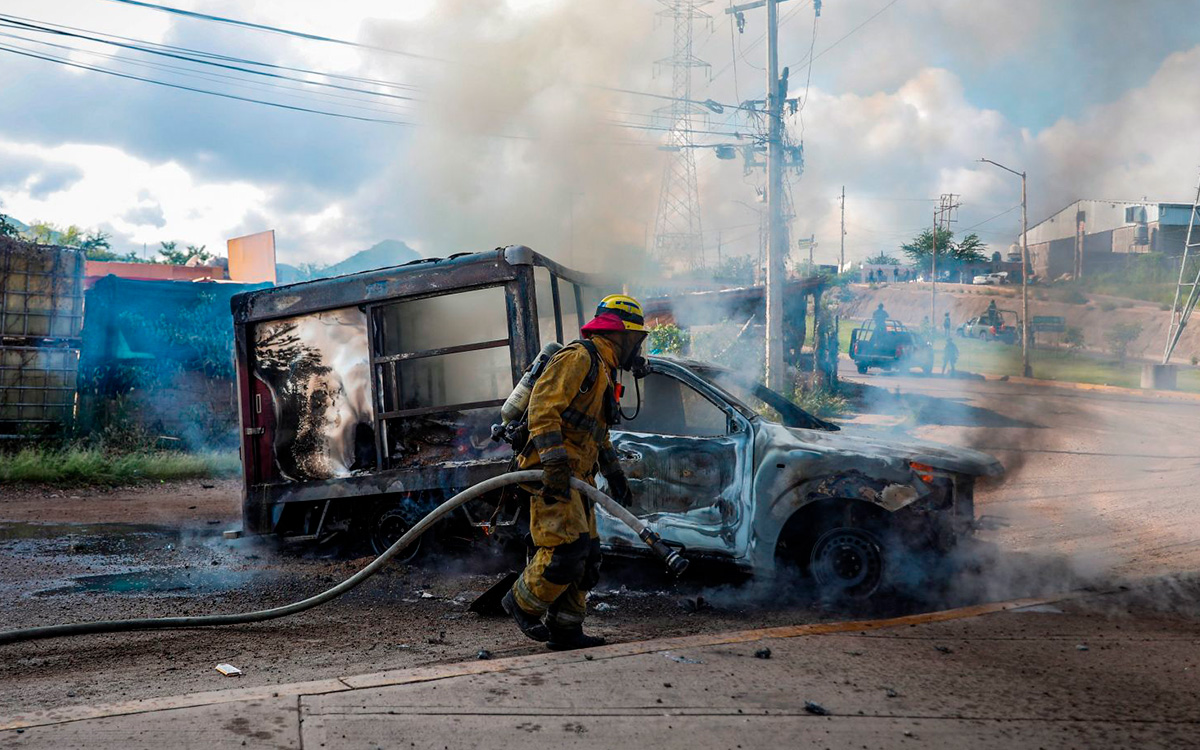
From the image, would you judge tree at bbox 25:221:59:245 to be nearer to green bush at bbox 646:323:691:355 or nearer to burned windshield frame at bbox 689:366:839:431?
green bush at bbox 646:323:691:355

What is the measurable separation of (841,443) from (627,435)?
53.2 inches

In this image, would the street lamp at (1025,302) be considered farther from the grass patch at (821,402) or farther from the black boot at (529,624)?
the black boot at (529,624)

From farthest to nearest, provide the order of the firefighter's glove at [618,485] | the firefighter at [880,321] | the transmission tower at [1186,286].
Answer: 1. the firefighter at [880,321]
2. the transmission tower at [1186,286]
3. the firefighter's glove at [618,485]

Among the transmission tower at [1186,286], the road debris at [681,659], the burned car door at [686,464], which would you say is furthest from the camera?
the transmission tower at [1186,286]

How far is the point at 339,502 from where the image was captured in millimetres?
7027

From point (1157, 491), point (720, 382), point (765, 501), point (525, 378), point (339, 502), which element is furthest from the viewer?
point (1157, 491)

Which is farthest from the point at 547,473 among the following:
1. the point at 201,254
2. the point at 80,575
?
the point at 201,254

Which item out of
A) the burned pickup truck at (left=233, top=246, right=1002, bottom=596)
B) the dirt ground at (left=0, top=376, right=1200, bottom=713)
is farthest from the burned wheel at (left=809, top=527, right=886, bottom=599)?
the dirt ground at (left=0, top=376, right=1200, bottom=713)

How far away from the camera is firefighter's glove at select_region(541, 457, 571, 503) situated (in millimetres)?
4410

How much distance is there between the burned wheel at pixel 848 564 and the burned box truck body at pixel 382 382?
7.22 feet

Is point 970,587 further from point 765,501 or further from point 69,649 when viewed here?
point 69,649

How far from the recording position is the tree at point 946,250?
28.1 metres

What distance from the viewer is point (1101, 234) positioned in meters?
10.1

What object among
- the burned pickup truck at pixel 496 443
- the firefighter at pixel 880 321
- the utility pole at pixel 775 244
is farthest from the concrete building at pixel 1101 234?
the firefighter at pixel 880 321
